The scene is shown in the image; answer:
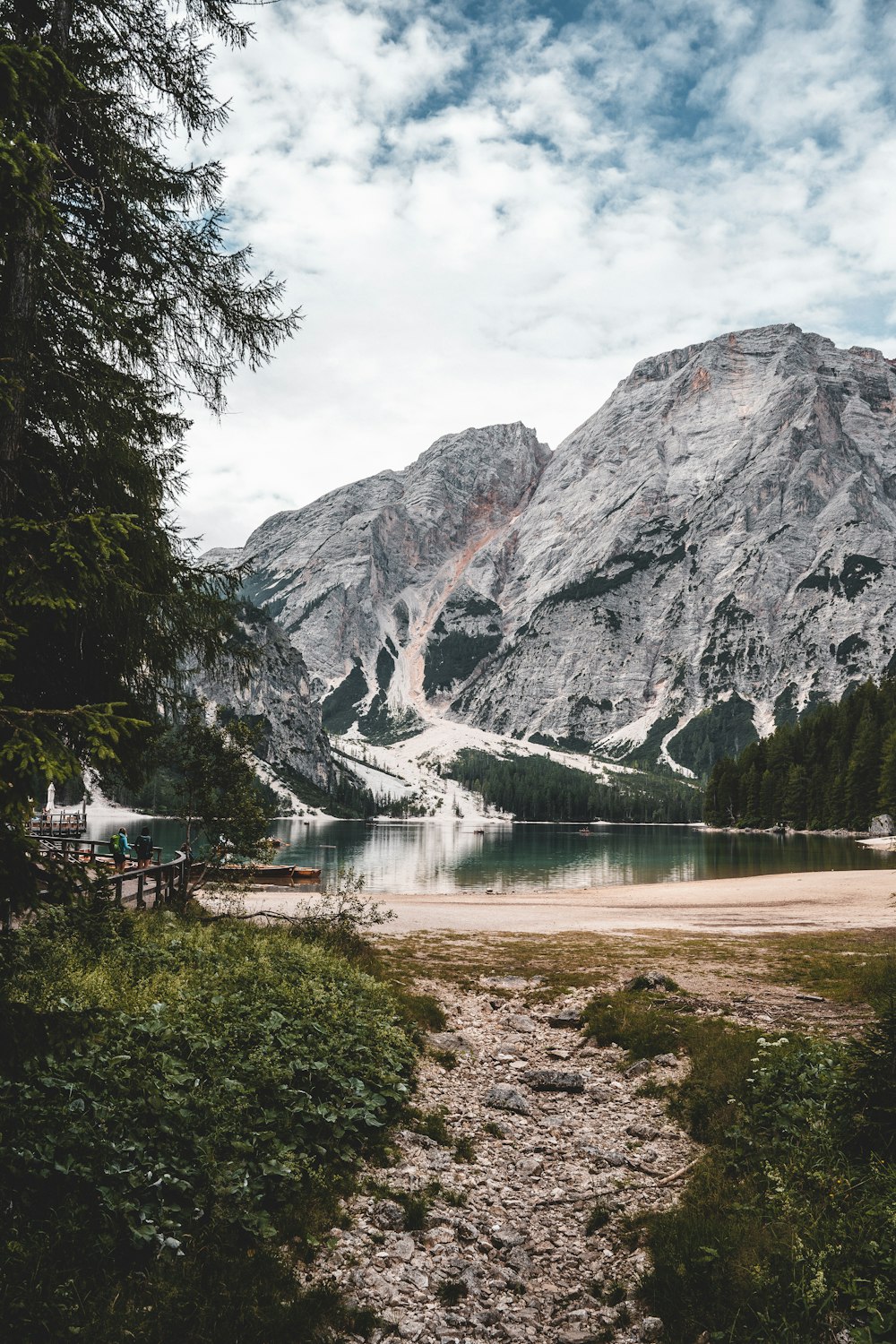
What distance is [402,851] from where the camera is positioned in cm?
12438

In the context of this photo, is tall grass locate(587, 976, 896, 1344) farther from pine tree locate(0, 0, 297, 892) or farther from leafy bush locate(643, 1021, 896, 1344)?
pine tree locate(0, 0, 297, 892)

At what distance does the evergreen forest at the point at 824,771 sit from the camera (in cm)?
11100

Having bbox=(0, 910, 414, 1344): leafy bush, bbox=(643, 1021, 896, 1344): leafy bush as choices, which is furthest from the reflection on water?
bbox=(643, 1021, 896, 1344): leafy bush

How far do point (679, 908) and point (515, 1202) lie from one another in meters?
36.3

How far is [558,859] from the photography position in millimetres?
106500

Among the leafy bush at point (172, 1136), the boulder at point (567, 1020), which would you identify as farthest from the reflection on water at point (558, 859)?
the leafy bush at point (172, 1136)

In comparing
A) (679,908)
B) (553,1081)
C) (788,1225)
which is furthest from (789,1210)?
(679,908)

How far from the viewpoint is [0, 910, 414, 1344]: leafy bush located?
18.5 feet

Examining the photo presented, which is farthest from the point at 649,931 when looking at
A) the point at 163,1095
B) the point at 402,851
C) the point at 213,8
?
the point at 402,851

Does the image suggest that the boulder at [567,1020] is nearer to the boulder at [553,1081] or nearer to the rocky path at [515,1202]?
the rocky path at [515,1202]

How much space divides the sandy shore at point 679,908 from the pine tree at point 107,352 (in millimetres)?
15441

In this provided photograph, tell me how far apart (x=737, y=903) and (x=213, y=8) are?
44.7 m

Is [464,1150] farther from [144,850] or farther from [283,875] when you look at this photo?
[283,875]

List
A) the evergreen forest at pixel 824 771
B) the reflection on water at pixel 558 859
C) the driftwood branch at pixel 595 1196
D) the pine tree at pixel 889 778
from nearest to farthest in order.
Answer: the driftwood branch at pixel 595 1196, the reflection on water at pixel 558 859, the pine tree at pixel 889 778, the evergreen forest at pixel 824 771
